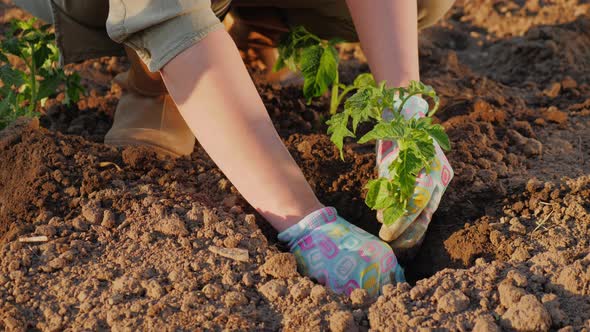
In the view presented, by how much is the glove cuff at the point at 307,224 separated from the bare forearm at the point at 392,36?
0.52 meters

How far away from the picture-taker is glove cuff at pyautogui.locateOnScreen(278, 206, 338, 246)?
2.08 metres

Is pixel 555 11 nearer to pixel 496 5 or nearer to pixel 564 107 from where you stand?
pixel 496 5

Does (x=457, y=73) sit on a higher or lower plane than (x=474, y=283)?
lower

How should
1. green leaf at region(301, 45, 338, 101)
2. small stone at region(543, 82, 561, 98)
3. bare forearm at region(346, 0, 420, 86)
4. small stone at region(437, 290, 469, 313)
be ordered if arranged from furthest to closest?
small stone at region(543, 82, 561, 98), green leaf at region(301, 45, 338, 101), bare forearm at region(346, 0, 420, 86), small stone at region(437, 290, 469, 313)

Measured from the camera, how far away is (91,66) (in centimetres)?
361

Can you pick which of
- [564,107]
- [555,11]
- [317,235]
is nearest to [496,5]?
[555,11]

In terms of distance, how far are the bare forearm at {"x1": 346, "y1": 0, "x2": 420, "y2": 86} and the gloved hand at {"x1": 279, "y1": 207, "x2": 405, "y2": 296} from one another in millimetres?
543

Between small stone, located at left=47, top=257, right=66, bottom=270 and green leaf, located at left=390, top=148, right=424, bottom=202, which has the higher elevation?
small stone, located at left=47, top=257, right=66, bottom=270

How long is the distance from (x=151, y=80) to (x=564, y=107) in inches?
63.5

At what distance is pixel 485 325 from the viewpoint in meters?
1.74

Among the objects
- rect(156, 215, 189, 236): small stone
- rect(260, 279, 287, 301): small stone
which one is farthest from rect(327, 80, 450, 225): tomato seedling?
rect(156, 215, 189, 236): small stone

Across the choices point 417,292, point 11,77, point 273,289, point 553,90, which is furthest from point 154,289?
point 553,90

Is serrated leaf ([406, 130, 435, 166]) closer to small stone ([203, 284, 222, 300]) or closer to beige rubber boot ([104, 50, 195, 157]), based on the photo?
small stone ([203, 284, 222, 300])

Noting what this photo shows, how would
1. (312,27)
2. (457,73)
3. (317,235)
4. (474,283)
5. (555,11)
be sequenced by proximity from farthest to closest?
(555,11) → (457,73) → (312,27) → (317,235) → (474,283)
